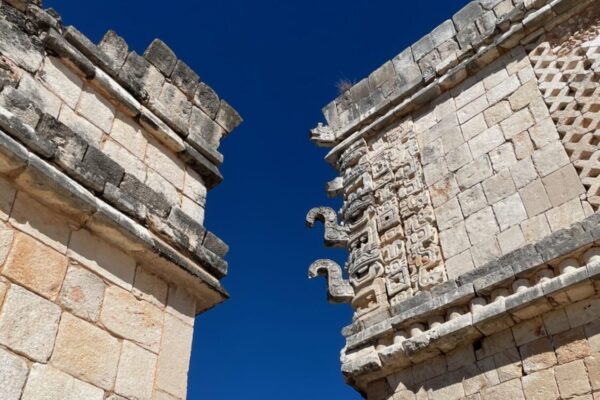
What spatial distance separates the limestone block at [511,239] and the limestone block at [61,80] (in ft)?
11.4

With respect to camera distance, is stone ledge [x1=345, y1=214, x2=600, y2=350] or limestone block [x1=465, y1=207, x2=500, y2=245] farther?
limestone block [x1=465, y1=207, x2=500, y2=245]

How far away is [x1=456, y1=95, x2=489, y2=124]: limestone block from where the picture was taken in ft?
18.4

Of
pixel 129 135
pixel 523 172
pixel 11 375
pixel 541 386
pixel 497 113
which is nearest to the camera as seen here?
pixel 11 375

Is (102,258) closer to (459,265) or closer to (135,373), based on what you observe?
(135,373)

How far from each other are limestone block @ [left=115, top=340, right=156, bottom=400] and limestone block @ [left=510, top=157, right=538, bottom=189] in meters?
3.51

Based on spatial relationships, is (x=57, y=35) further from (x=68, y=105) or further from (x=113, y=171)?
(x=113, y=171)

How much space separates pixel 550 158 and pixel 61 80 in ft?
12.7

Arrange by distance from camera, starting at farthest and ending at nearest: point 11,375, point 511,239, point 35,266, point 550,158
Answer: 1. point 550,158
2. point 511,239
3. point 35,266
4. point 11,375

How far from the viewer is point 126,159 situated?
320 cm

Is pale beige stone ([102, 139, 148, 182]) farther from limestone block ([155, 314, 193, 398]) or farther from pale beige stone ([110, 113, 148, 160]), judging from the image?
limestone block ([155, 314, 193, 398])

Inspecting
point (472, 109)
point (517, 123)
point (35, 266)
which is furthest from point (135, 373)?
point (472, 109)

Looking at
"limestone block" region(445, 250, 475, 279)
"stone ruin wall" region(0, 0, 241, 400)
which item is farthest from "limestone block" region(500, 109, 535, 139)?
"stone ruin wall" region(0, 0, 241, 400)

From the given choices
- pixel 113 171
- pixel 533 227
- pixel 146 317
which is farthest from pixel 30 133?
pixel 533 227

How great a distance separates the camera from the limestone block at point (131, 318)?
2.66m
